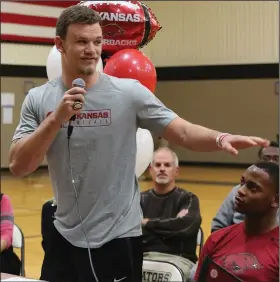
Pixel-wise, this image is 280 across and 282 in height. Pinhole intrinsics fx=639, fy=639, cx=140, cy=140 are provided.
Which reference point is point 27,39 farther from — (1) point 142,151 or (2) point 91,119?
(2) point 91,119

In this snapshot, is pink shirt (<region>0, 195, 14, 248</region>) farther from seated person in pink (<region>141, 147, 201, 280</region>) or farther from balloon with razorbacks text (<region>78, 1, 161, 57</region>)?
balloon with razorbacks text (<region>78, 1, 161, 57</region>)

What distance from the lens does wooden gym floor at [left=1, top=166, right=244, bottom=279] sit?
7.21 metres

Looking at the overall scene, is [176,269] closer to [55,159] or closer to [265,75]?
[55,159]

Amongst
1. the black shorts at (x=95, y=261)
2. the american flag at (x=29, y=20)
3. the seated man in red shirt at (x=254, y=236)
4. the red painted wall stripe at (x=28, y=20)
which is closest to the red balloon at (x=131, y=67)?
the seated man in red shirt at (x=254, y=236)

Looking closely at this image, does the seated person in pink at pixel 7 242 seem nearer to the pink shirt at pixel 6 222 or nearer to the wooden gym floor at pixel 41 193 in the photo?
the pink shirt at pixel 6 222

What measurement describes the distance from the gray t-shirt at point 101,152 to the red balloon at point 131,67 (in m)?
0.86

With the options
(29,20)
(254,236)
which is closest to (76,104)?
(254,236)

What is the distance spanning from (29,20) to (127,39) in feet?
30.0

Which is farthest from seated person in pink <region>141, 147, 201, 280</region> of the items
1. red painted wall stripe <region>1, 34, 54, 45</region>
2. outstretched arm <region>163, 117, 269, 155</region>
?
red painted wall stripe <region>1, 34, 54, 45</region>

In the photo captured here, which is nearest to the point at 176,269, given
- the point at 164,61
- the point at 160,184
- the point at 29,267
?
the point at 160,184

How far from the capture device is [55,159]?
2.53 m

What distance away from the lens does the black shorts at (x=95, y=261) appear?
8.35ft

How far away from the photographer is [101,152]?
247 centimetres

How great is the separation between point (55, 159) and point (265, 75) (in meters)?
10.3
